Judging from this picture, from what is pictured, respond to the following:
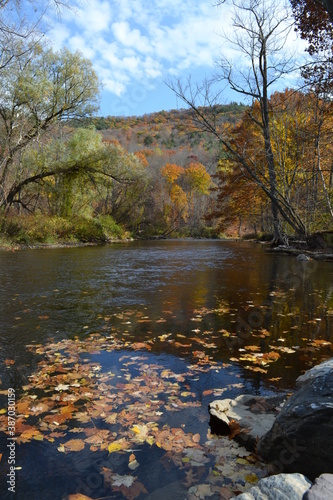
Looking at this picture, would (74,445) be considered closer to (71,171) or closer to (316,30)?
(316,30)

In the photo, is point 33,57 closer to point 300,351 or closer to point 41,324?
point 41,324

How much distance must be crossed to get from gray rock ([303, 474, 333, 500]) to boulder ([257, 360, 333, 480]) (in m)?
0.39

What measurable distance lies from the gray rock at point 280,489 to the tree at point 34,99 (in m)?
22.1

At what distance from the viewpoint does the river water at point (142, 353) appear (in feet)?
7.70

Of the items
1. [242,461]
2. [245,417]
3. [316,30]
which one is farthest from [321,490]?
[316,30]

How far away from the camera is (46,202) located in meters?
28.0

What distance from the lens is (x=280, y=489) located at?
1.72 meters

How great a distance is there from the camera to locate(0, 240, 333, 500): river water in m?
2.35

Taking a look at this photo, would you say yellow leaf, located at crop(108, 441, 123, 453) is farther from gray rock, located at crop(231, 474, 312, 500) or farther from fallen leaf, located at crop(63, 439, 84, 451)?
gray rock, located at crop(231, 474, 312, 500)

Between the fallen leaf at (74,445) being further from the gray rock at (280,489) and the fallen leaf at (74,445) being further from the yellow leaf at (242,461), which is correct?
the gray rock at (280,489)

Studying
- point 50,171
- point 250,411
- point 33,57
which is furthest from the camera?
point 50,171

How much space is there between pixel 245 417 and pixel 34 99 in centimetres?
2351

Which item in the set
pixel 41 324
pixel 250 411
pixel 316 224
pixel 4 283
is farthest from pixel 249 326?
pixel 316 224

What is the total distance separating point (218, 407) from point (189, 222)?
52.9 m
